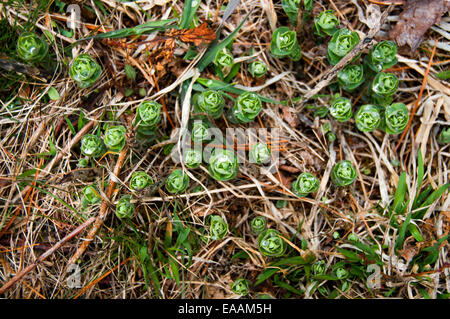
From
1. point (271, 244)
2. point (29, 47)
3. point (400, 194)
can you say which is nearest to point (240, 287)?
point (271, 244)

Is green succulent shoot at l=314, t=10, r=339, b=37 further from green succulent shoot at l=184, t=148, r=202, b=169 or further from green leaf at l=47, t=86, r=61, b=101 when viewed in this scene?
green leaf at l=47, t=86, r=61, b=101

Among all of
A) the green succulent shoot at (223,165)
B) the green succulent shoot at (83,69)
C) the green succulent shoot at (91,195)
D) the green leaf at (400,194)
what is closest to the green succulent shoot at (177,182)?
the green succulent shoot at (223,165)

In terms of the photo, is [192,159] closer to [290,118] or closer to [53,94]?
[290,118]

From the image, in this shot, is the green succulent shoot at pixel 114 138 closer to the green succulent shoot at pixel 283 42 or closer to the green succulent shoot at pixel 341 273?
the green succulent shoot at pixel 283 42

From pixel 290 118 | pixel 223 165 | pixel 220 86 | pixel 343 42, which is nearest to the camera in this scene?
pixel 223 165

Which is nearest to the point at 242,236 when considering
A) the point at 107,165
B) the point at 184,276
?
the point at 184,276
